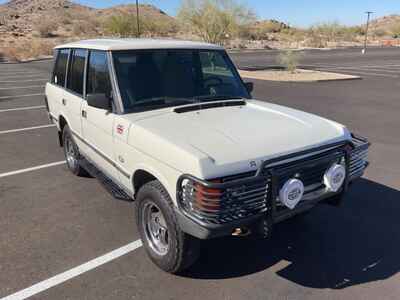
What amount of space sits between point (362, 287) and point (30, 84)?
1716 centimetres

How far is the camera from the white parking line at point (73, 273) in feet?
10.4

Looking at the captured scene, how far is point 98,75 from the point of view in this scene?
13.9 feet

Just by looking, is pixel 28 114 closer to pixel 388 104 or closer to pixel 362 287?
pixel 362 287

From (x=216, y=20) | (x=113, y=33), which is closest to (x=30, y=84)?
(x=216, y=20)

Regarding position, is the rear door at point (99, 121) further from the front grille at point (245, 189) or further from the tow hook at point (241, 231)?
the tow hook at point (241, 231)

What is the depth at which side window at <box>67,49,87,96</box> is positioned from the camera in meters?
4.75

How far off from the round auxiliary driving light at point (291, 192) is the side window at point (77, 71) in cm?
302

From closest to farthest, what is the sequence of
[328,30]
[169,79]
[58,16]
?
1. [169,79]
2. [328,30]
3. [58,16]

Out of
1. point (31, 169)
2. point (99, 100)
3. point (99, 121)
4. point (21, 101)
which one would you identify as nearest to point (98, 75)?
point (99, 121)

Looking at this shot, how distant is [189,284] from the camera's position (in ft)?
10.7

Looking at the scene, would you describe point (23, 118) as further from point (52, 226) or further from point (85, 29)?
point (85, 29)

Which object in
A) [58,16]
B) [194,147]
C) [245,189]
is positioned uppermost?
[58,16]

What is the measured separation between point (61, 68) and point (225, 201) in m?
4.11

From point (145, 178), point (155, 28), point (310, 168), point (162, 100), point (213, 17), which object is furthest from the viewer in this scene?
point (155, 28)
